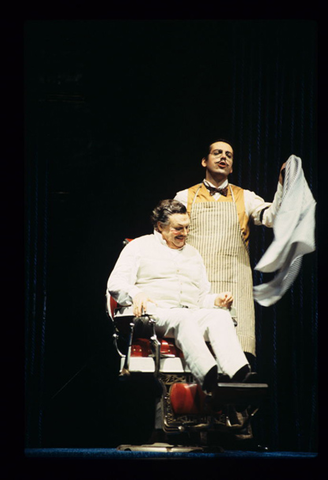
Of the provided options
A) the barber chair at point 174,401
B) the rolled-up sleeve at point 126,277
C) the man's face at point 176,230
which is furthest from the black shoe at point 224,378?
the man's face at point 176,230

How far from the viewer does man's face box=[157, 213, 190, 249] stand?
4520 millimetres

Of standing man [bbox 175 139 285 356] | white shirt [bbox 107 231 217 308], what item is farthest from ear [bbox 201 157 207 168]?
white shirt [bbox 107 231 217 308]

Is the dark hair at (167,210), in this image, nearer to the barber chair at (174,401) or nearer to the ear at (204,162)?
the ear at (204,162)

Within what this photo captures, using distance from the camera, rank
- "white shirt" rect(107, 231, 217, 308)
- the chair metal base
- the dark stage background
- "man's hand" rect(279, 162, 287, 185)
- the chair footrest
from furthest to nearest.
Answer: the dark stage background < "man's hand" rect(279, 162, 287, 185) < "white shirt" rect(107, 231, 217, 308) < the chair metal base < the chair footrest

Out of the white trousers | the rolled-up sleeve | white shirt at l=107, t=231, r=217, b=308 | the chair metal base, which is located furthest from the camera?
white shirt at l=107, t=231, r=217, b=308

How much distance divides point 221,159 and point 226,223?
0.42 metres

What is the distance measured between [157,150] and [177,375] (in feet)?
5.46

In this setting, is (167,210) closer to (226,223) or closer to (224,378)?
(226,223)

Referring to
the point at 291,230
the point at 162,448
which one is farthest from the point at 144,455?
the point at 291,230

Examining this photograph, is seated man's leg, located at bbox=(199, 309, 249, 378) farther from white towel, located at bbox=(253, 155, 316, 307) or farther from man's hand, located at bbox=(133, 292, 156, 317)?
white towel, located at bbox=(253, 155, 316, 307)

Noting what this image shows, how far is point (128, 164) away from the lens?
507 centimetres

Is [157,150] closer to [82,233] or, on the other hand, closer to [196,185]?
[196,185]

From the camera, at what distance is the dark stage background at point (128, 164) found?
4797 mm

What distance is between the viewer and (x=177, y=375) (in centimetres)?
414
